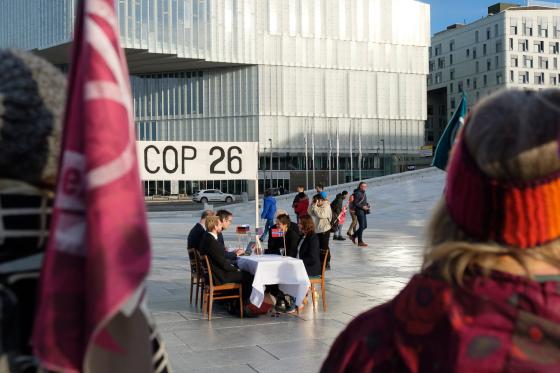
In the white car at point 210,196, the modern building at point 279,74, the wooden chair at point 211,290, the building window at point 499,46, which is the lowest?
the white car at point 210,196

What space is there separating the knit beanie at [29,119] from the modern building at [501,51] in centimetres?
8923

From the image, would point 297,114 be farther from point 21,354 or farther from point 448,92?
point 21,354

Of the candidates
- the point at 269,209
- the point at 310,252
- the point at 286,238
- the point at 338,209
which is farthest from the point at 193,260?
the point at 269,209

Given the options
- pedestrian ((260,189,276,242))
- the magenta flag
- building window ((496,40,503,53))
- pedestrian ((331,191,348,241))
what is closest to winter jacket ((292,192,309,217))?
pedestrian ((331,191,348,241))

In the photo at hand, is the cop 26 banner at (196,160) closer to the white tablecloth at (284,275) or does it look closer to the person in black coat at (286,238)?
the person in black coat at (286,238)

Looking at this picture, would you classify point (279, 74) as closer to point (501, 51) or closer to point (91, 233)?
point (501, 51)

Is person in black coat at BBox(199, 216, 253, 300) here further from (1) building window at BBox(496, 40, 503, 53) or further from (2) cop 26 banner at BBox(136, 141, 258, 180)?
(1) building window at BBox(496, 40, 503, 53)

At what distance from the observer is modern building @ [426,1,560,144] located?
283ft

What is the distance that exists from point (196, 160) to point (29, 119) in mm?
8645

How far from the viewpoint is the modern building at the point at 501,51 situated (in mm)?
86250

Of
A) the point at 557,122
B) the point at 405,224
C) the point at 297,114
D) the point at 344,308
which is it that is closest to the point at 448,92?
the point at 297,114

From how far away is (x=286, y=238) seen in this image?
9.20 meters

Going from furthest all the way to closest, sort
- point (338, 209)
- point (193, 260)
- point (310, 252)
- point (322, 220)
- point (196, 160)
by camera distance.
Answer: point (338, 209), point (322, 220), point (196, 160), point (193, 260), point (310, 252)

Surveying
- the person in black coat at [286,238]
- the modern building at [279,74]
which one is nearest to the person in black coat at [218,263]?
the person in black coat at [286,238]
